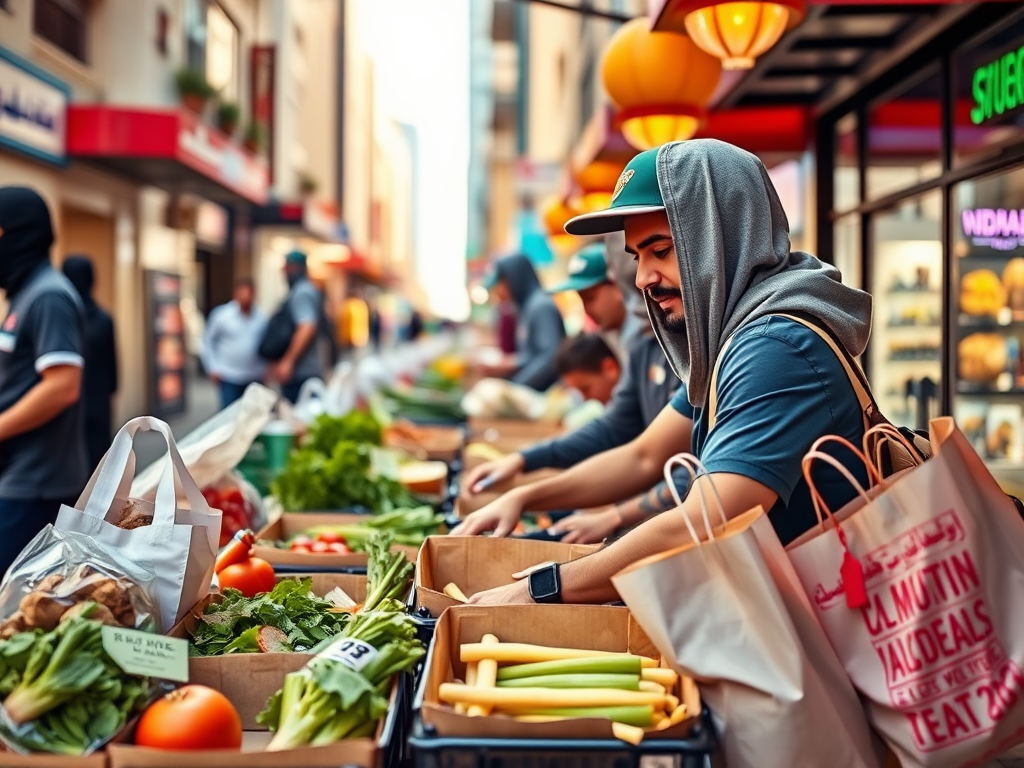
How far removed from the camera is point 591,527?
12.3ft

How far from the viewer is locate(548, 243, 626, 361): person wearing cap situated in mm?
5168

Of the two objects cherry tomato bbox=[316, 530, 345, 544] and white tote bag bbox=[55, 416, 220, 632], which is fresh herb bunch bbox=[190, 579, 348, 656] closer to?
white tote bag bbox=[55, 416, 220, 632]

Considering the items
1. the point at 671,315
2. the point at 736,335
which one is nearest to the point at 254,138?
the point at 671,315

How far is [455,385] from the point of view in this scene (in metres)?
A: 14.1

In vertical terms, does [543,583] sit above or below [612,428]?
below

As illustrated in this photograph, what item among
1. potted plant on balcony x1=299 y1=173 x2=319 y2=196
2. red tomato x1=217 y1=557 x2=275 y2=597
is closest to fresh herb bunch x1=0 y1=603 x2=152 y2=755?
red tomato x1=217 y1=557 x2=275 y2=597

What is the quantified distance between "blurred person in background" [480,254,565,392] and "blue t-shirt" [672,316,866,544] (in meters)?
6.21

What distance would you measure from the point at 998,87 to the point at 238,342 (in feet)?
27.1

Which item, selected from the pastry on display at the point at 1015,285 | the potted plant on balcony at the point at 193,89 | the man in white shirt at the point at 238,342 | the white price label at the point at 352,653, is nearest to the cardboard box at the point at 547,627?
the white price label at the point at 352,653

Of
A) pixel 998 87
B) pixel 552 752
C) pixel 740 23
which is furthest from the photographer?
pixel 998 87

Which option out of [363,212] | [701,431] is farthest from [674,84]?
[363,212]

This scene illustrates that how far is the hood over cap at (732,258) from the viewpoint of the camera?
2.44 m

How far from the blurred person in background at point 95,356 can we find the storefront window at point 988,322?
5.48 m

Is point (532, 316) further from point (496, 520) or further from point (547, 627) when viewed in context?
point (547, 627)
